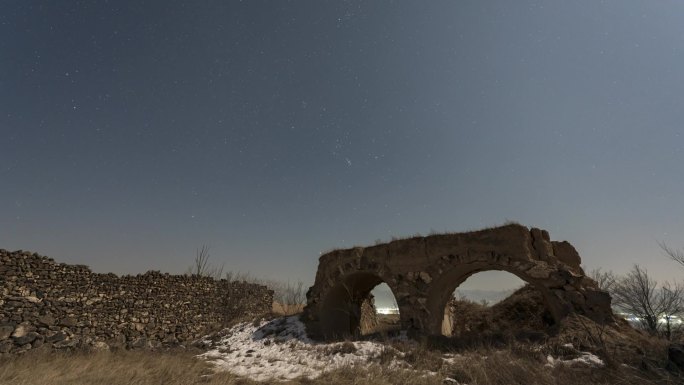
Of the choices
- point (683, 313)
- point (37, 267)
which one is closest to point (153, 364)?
point (37, 267)

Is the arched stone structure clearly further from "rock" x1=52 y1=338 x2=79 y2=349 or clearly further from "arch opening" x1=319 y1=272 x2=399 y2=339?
"rock" x1=52 y1=338 x2=79 y2=349

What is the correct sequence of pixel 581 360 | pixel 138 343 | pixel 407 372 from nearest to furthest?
pixel 581 360, pixel 407 372, pixel 138 343

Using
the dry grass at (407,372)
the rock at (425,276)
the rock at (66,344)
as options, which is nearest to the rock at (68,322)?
the rock at (66,344)

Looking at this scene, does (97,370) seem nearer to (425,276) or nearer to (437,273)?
(425,276)

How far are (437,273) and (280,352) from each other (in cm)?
591

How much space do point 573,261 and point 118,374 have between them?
41.8 ft

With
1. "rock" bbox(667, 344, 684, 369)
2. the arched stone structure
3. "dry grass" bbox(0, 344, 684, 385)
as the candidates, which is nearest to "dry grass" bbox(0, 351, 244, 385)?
"dry grass" bbox(0, 344, 684, 385)

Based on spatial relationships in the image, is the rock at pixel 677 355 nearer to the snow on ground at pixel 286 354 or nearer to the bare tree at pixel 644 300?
the snow on ground at pixel 286 354

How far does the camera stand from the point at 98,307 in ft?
41.2

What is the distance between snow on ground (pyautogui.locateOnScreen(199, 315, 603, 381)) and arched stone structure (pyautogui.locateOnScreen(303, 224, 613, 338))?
4.02 ft

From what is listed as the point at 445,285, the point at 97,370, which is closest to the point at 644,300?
the point at 445,285

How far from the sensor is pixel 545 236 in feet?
34.9

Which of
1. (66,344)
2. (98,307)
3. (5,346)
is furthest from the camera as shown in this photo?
(98,307)

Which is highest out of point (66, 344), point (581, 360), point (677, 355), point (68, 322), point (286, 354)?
point (68, 322)
